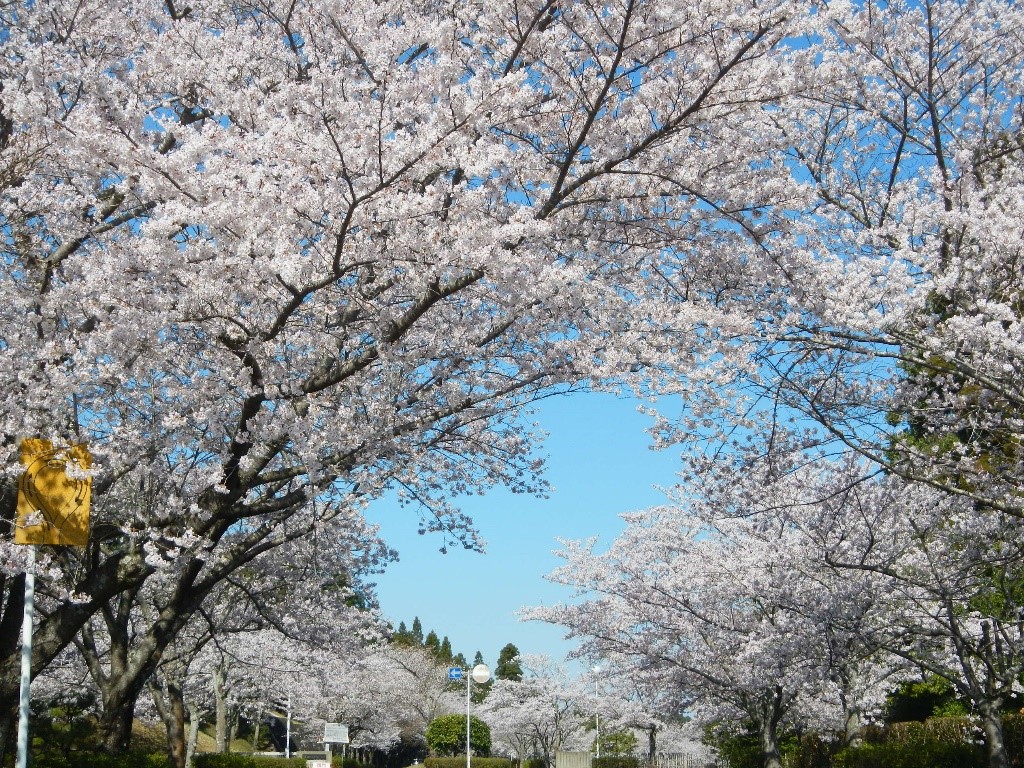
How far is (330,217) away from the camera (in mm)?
5828

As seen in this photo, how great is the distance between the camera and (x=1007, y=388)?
6191 mm

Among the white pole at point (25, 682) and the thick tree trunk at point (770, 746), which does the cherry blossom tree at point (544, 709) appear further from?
the white pole at point (25, 682)

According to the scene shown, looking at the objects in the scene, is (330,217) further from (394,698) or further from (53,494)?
(394,698)

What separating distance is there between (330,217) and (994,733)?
913cm

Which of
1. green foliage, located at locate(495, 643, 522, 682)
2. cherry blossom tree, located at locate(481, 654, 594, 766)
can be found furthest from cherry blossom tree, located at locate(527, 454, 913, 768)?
green foliage, located at locate(495, 643, 522, 682)

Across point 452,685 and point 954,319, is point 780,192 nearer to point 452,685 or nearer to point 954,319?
point 954,319

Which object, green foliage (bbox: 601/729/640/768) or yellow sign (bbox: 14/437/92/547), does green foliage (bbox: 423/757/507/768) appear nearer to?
green foliage (bbox: 601/729/640/768)

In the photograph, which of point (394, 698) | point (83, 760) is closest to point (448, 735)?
point (394, 698)

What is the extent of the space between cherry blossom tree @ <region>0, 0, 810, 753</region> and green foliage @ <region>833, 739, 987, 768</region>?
961 centimetres

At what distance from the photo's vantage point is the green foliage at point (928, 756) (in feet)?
44.3

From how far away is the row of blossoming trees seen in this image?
5723 millimetres

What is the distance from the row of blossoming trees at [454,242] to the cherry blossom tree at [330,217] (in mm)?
31

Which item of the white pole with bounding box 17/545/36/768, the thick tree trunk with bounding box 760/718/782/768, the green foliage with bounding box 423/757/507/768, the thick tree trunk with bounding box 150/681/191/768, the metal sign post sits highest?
the metal sign post

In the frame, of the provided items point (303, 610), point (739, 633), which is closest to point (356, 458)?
point (303, 610)
